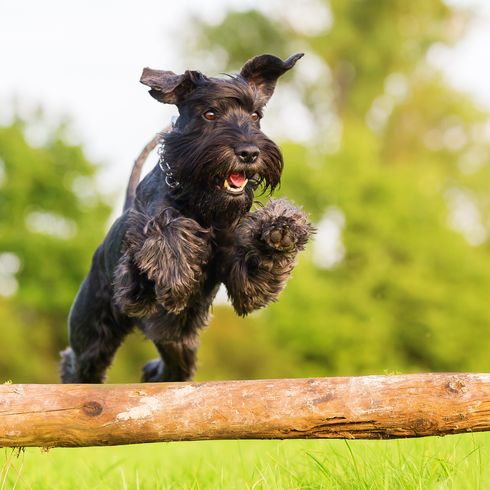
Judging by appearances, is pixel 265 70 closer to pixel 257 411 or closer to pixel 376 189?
pixel 257 411

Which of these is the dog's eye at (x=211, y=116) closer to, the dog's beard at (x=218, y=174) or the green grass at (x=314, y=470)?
the dog's beard at (x=218, y=174)

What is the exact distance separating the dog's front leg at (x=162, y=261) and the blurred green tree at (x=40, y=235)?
23.1m

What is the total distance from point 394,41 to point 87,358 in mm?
29347

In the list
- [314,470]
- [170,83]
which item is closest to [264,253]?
[170,83]

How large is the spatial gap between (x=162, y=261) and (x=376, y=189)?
27027mm

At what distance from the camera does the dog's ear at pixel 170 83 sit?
498 centimetres

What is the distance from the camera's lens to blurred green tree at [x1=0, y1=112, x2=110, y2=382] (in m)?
28.5

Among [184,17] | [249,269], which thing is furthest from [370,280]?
[249,269]

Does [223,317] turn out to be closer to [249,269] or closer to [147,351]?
[147,351]

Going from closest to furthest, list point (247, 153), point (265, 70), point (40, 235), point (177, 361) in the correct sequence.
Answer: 1. point (247, 153)
2. point (265, 70)
3. point (177, 361)
4. point (40, 235)

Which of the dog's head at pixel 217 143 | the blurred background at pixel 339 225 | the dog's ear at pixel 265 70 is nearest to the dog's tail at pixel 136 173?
the dog's head at pixel 217 143

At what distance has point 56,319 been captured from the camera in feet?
101

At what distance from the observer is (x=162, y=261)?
4883 millimetres

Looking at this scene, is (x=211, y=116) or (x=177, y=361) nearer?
(x=211, y=116)
